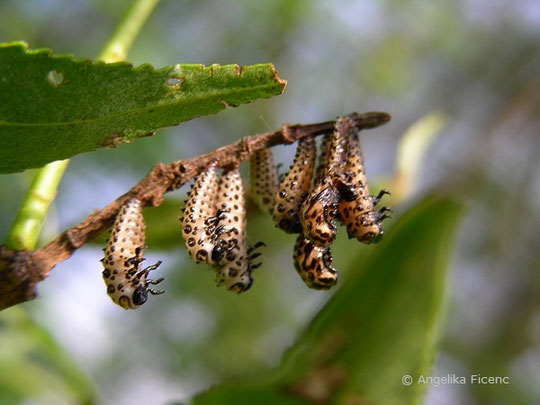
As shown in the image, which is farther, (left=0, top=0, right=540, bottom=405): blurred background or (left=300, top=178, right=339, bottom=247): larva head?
(left=0, top=0, right=540, bottom=405): blurred background

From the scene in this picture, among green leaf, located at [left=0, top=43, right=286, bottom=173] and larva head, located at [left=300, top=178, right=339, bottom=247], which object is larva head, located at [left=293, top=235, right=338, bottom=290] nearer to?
larva head, located at [left=300, top=178, right=339, bottom=247]

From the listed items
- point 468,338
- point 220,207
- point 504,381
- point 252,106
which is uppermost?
point 252,106

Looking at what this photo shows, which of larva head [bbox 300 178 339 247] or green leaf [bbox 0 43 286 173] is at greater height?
green leaf [bbox 0 43 286 173]

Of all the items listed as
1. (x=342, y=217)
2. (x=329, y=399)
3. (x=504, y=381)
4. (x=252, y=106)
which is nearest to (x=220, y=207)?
(x=342, y=217)

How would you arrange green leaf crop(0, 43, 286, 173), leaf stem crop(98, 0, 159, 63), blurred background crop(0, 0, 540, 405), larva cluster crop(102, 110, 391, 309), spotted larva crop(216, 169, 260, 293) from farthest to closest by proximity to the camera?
blurred background crop(0, 0, 540, 405) < leaf stem crop(98, 0, 159, 63) < spotted larva crop(216, 169, 260, 293) < larva cluster crop(102, 110, 391, 309) < green leaf crop(0, 43, 286, 173)

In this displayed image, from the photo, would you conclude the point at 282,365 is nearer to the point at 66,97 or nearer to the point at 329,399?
the point at 329,399

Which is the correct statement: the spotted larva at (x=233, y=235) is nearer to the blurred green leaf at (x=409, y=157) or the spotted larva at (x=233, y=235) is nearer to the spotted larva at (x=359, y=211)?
the spotted larva at (x=359, y=211)

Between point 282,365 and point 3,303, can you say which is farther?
point 282,365

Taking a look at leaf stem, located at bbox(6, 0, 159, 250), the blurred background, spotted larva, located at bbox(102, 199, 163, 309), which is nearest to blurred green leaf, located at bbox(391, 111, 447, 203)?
the blurred background
